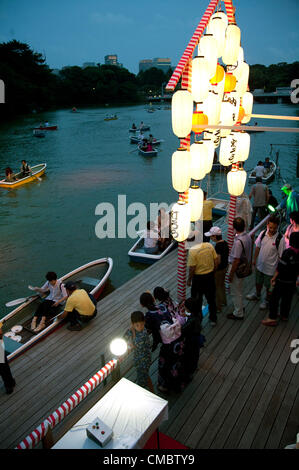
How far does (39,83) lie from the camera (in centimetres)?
7519

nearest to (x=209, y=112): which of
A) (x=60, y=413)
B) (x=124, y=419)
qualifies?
(x=124, y=419)

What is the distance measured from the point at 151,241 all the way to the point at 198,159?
14.7 feet

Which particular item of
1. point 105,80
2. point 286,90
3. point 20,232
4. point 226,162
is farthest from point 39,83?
point 226,162

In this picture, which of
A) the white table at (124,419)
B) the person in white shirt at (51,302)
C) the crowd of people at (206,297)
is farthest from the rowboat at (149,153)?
the white table at (124,419)

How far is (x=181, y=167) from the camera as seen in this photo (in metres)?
5.63

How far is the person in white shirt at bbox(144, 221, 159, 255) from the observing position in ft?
33.2

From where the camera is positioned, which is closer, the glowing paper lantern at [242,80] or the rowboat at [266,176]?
the glowing paper lantern at [242,80]

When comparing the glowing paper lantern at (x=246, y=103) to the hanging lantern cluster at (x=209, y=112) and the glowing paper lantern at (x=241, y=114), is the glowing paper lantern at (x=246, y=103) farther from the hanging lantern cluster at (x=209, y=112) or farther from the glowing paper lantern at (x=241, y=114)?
the glowing paper lantern at (x=241, y=114)

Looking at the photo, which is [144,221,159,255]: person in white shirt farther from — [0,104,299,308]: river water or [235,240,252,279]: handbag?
[235,240,252,279]: handbag

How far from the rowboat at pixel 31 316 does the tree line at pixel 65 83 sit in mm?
Answer: 64104

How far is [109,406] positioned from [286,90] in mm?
101161

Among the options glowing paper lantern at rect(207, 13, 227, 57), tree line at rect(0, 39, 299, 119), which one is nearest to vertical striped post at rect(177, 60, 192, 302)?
glowing paper lantern at rect(207, 13, 227, 57)

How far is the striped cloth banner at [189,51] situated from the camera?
17.0 ft

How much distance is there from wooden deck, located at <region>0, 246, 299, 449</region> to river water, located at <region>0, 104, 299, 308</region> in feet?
14.5
